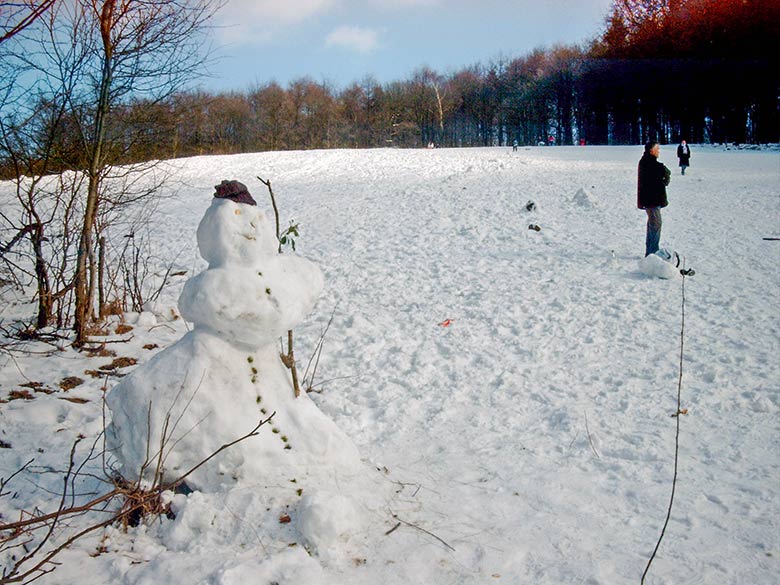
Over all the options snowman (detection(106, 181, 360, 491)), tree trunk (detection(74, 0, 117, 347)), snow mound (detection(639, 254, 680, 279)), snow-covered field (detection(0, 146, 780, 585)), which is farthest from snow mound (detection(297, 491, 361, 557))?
snow mound (detection(639, 254, 680, 279))

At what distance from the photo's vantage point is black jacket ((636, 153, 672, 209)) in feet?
29.4

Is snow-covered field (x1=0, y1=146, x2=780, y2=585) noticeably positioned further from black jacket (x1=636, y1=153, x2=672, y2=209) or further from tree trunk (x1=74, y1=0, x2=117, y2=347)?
black jacket (x1=636, y1=153, x2=672, y2=209)

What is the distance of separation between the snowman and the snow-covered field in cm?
17

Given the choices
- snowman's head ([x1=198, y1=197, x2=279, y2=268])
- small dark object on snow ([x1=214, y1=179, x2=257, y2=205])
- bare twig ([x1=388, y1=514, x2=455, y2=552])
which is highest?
small dark object on snow ([x1=214, y1=179, x2=257, y2=205])

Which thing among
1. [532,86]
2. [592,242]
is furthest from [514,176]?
[532,86]

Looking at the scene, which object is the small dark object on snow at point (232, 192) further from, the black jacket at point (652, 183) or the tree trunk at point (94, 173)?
the black jacket at point (652, 183)

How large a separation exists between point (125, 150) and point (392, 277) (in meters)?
4.27

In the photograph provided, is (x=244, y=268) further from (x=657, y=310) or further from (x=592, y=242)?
(x=592, y=242)

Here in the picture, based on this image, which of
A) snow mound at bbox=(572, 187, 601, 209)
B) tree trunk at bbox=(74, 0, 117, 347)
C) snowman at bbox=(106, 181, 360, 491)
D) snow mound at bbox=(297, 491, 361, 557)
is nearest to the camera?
snow mound at bbox=(297, 491, 361, 557)

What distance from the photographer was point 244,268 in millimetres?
3160

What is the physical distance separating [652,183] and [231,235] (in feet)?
25.2

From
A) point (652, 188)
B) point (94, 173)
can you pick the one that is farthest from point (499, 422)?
point (652, 188)

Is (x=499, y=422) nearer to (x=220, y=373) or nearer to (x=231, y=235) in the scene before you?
(x=220, y=373)

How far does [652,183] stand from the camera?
8.98m
